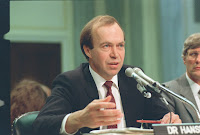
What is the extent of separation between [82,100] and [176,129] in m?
0.64

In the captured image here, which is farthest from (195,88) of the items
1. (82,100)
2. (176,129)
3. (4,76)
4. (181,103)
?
(4,76)

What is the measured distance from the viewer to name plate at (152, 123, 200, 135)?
1.34 metres

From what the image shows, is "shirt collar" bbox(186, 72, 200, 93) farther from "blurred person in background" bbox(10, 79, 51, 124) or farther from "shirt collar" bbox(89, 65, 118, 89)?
"blurred person in background" bbox(10, 79, 51, 124)

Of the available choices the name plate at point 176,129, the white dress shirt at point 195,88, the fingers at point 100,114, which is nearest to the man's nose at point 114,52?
the fingers at point 100,114

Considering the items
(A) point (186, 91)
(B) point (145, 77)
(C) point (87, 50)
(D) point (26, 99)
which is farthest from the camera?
(A) point (186, 91)

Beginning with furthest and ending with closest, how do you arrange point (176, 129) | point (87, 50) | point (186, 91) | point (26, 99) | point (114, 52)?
point (186, 91)
point (26, 99)
point (87, 50)
point (114, 52)
point (176, 129)

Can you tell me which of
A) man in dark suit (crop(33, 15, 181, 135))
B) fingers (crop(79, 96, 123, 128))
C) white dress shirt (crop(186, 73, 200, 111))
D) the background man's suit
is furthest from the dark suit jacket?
white dress shirt (crop(186, 73, 200, 111))

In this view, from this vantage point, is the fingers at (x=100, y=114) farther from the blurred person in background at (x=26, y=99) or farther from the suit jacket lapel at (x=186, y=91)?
the suit jacket lapel at (x=186, y=91)

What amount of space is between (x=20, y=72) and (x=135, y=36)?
207 centimetres

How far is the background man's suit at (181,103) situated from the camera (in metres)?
2.43

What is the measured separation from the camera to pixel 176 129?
1356 mm

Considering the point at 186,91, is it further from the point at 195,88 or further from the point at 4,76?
the point at 4,76

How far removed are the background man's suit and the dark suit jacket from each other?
1.54 ft

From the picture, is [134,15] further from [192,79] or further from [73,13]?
[192,79]
